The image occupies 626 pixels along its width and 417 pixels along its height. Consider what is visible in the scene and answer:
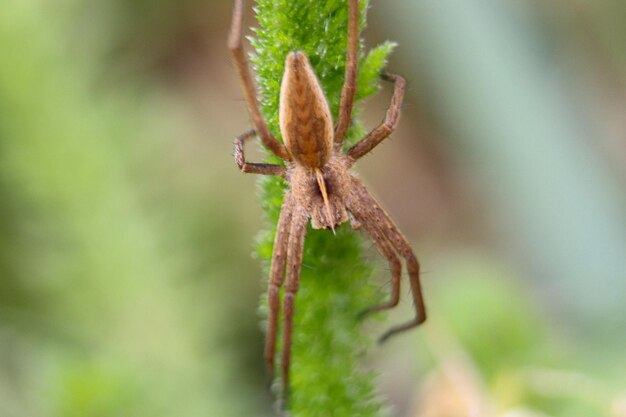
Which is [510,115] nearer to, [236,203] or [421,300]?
[236,203]

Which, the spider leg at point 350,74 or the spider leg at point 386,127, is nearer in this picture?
the spider leg at point 350,74

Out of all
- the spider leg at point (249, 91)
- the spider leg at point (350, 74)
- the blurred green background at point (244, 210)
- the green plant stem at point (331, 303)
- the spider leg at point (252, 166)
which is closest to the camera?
the spider leg at point (350, 74)

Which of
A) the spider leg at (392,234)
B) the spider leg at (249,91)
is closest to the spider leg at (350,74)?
the spider leg at (249,91)

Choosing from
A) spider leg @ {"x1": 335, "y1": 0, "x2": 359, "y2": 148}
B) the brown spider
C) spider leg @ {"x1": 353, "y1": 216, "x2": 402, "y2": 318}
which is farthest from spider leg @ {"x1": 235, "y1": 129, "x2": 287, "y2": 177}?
spider leg @ {"x1": 353, "y1": 216, "x2": 402, "y2": 318}

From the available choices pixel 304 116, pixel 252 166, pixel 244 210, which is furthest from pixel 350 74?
pixel 244 210

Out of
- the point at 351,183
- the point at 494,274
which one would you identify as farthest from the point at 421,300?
the point at 494,274

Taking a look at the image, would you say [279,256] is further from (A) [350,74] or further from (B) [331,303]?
(A) [350,74]

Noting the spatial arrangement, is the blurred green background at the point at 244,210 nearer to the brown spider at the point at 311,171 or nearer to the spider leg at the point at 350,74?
the brown spider at the point at 311,171
